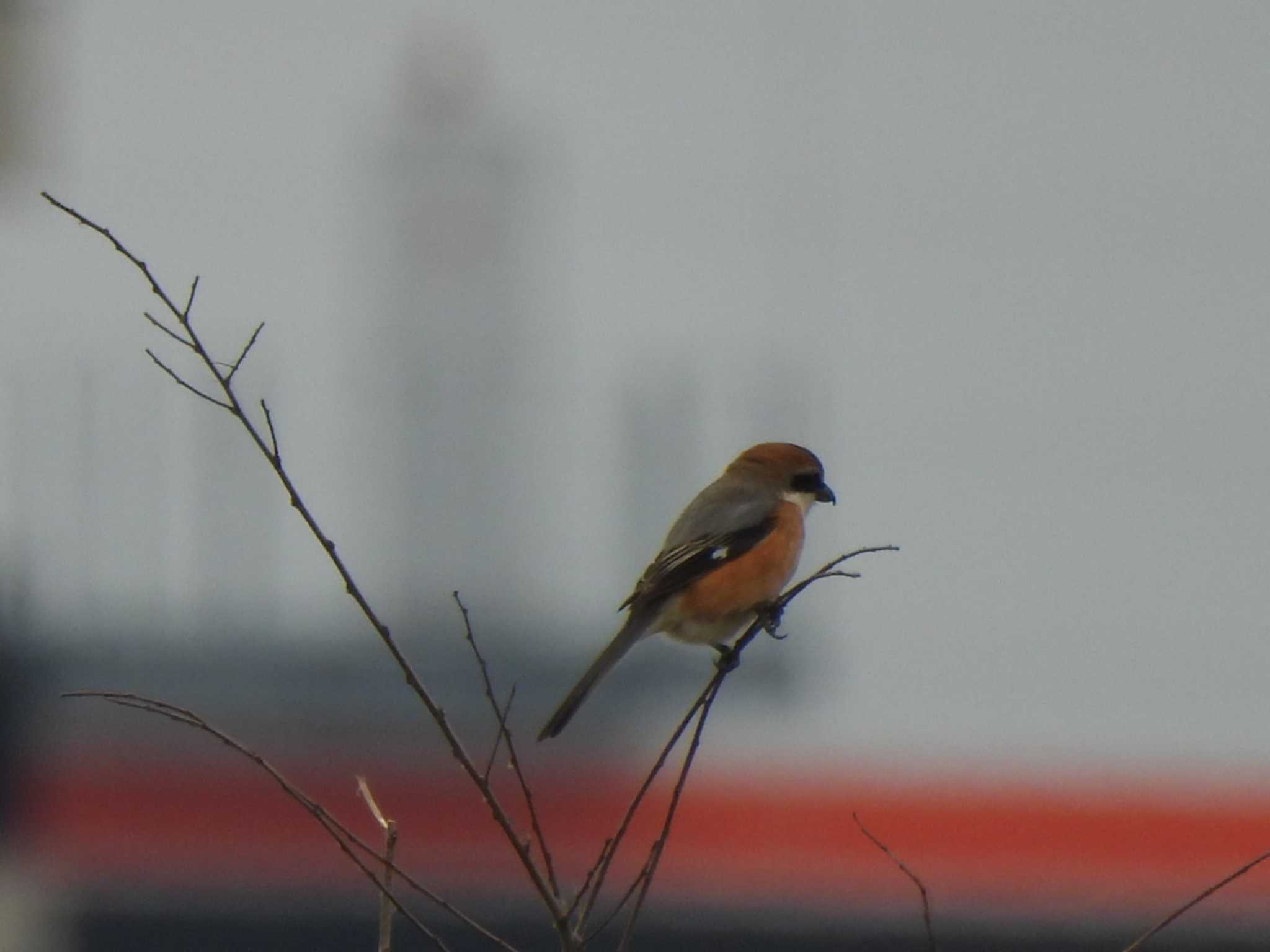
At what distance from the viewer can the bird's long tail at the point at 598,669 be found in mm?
3695

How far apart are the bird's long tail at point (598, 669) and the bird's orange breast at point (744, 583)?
0.12m

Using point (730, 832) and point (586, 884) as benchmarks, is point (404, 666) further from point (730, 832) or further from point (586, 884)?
point (730, 832)

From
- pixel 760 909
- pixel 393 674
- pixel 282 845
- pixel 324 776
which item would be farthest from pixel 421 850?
pixel 393 674

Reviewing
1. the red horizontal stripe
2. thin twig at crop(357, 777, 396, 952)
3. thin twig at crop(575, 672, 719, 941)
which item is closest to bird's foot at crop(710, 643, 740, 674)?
thin twig at crop(575, 672, 719, 941)

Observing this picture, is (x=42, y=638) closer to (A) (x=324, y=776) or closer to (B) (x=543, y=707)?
(A) (x=324, y=776)

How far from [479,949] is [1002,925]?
2.56 m

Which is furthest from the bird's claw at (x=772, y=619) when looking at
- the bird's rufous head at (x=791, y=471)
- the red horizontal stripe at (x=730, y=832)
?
the red horizontal stripe at (x=730, y=832)

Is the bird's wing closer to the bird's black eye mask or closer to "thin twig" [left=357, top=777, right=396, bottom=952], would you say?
the bird's black eye mask

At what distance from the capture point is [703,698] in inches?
114

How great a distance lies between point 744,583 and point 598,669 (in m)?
0.64

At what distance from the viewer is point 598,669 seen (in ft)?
13.5

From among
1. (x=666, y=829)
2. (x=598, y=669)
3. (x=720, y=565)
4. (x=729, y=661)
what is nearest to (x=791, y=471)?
(x=720, y=565)

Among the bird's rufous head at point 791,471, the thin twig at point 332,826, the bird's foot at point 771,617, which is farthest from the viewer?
the bird's rufous head at point 791,471

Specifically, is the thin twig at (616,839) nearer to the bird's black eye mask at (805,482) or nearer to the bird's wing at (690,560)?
the bird's wing at (690,560)
